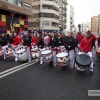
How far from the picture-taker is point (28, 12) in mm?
33594

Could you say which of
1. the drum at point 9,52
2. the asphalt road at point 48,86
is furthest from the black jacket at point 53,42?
the drum at point 9,52

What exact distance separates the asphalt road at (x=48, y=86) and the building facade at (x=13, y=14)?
20349 millimetres

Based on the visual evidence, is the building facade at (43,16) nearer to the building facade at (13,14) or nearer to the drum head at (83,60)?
the building facade at (13,14)

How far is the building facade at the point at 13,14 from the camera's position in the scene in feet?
88.4

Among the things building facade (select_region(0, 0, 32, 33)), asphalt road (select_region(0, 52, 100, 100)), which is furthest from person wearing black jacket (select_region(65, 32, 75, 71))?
building facade (select_region(0, 0, 32, 33))

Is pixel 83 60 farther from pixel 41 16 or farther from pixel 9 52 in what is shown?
pixel 41 16

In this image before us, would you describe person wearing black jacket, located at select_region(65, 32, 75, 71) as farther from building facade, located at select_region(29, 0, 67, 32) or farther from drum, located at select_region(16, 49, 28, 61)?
building facade, located at select_region(29, 0, 67, 32)

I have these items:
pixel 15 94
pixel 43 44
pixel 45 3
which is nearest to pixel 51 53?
pixel 43 44

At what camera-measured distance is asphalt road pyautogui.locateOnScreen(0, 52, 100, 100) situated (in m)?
5.00

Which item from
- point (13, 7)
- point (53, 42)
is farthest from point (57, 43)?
point (13, 7)

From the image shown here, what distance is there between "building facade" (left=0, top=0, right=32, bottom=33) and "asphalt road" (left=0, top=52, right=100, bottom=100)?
20.3 meters

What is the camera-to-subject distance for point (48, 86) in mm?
6004

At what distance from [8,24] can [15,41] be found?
17004 mm

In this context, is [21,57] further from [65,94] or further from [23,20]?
[23,20]
